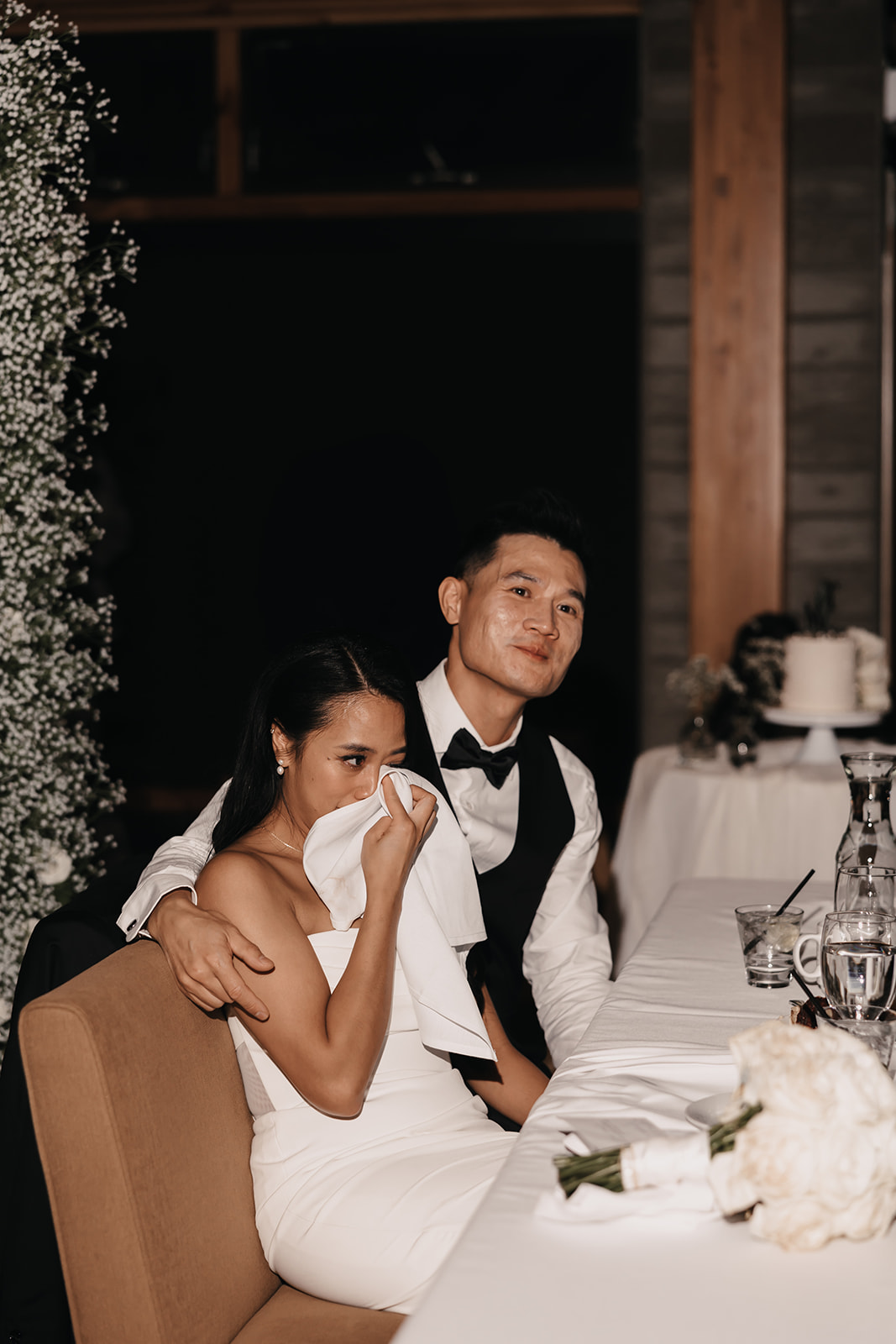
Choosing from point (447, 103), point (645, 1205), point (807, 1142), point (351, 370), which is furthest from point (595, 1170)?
point (447, 103)

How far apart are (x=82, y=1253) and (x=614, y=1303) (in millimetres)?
679

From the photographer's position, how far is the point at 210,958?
1471 mm

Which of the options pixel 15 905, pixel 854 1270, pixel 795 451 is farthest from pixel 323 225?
pixel 854 1270

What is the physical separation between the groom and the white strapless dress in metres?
0.49

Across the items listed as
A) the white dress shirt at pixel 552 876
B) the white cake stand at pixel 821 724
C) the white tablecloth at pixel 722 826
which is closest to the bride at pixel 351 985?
Answer: the white dress shirt at pixel 552 876

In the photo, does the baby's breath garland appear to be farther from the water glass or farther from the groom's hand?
the water glass

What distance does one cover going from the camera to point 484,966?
2.13 meters

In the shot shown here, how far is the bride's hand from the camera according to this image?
158cm

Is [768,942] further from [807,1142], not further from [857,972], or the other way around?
[807,1142]

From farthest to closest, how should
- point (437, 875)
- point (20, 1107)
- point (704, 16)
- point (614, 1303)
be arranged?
point (704, 16)
point (437, 875)
point (20, 1107)
point (614, 1303)

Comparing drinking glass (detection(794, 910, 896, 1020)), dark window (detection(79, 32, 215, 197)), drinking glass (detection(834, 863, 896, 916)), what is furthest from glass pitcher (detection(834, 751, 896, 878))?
dark window (detection(79, 32, 215, 197))

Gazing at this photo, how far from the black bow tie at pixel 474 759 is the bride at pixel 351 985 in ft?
1.20

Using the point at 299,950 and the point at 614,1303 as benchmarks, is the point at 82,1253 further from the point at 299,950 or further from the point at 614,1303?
the point at 614,1303

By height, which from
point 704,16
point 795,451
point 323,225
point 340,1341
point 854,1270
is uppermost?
point 704,16
